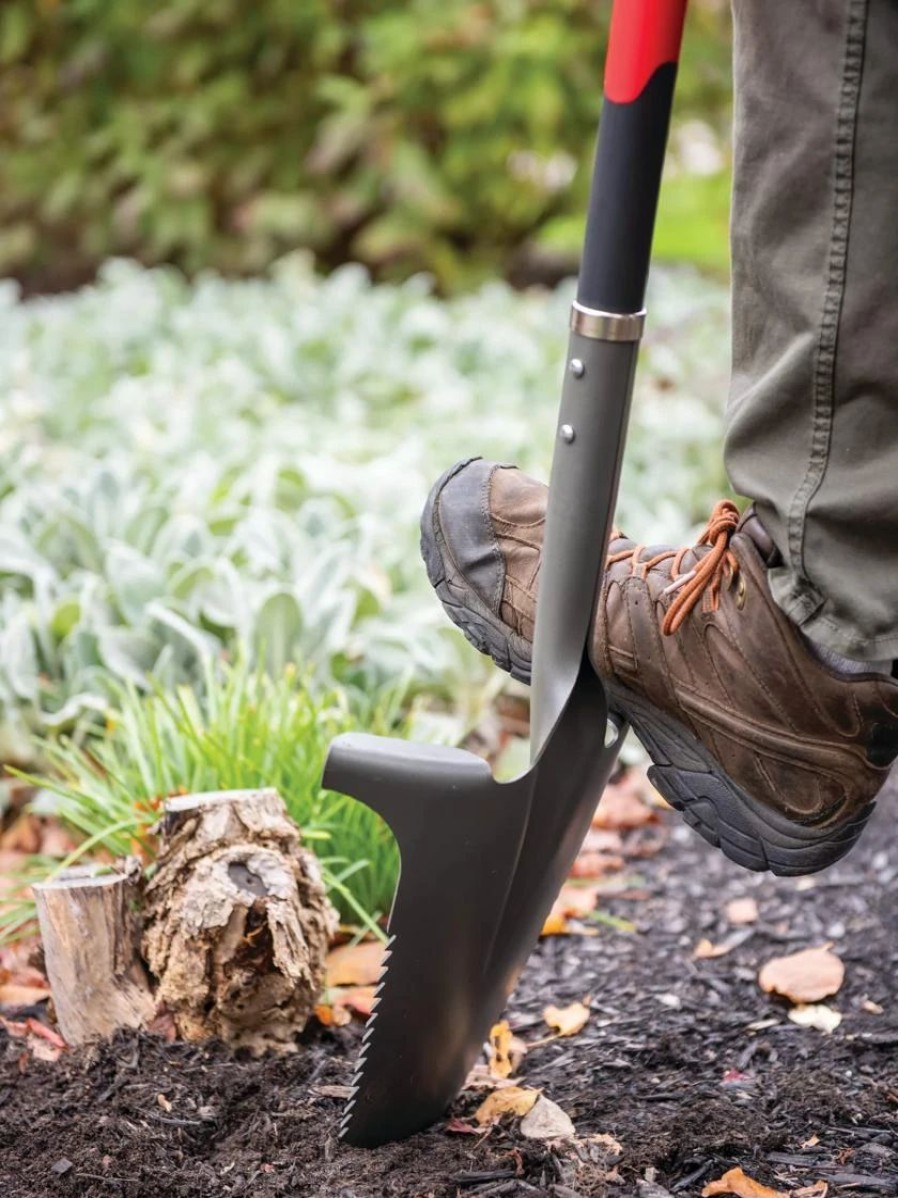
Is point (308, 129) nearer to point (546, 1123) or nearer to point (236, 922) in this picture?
point (236, 922)

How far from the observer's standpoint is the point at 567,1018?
68.7 inches

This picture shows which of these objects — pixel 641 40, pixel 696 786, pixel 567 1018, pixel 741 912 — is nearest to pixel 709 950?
pixel 741 912

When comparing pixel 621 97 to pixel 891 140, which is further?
pixel 621 97

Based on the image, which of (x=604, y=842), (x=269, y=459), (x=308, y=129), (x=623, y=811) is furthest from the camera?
(x=308, y=129)

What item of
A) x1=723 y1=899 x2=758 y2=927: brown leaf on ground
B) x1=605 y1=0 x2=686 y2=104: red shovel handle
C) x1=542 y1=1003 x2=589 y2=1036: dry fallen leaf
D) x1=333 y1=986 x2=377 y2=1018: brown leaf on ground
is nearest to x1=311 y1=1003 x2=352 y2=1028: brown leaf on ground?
x1=333 y1=986 x2=377 y2=1018: brown leaf on ground

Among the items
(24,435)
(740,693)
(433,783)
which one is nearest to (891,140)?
(740,693)

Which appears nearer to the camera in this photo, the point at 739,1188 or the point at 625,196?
the point at 625,196

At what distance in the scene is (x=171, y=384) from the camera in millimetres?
4008

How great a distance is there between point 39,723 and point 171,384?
1934mm

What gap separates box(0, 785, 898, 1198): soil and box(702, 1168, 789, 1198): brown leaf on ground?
0.07ft

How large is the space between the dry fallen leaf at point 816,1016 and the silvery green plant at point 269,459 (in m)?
0.66

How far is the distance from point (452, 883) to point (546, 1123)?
31 cm

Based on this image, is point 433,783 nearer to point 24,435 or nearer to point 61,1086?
point 61,1086

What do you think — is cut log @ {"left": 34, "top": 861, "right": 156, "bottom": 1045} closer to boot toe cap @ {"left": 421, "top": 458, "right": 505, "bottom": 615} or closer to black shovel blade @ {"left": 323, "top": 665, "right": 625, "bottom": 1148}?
black shovel blade @ {"left": 323, "top": 665, "right": 625, "bottom": 1148}
